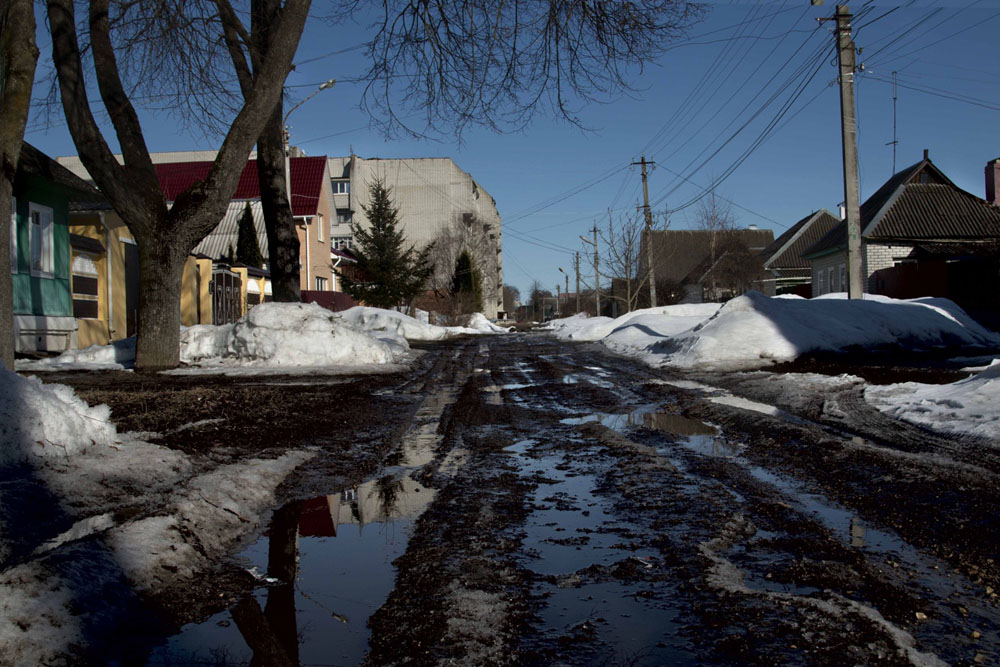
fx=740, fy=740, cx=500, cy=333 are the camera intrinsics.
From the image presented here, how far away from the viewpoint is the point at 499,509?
4180 mm

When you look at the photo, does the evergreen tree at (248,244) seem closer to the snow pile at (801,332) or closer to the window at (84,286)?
the window at (84,286)

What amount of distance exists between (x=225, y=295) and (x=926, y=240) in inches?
1127

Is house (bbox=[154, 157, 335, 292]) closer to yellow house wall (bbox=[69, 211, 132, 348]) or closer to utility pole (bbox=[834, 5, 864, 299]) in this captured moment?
yellow house wall (bbox=[69, 211, 132, 348])

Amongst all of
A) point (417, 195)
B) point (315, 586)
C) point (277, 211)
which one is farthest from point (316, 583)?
point (417, 195)

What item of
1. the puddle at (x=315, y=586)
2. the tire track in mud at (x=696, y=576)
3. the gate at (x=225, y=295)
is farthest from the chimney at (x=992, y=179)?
the puddle at (x=315, y=586)

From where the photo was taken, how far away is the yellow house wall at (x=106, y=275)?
19297 mm

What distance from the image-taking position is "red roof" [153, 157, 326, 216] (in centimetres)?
3931

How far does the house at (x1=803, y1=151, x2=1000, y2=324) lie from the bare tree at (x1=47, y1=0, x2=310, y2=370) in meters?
23.5

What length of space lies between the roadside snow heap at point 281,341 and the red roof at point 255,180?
25.4 metres

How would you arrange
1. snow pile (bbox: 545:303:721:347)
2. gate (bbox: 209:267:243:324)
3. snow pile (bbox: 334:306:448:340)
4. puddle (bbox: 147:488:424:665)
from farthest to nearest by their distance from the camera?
snow pile (bbox: 334:306:448:340), gate (bbox: 209:267:243:324), snow pile (bbox: 545:303:721:347), puddle (bbox: 147:488:424:665)

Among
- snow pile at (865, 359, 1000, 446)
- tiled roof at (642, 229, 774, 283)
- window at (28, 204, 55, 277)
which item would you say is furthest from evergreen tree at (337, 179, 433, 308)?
snow pile at (865, 359, 1000, 446)

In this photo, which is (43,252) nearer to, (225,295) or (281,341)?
(281,341)

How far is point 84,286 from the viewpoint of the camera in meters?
18.9

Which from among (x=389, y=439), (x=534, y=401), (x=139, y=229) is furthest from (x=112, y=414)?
(x=139, y=229)
